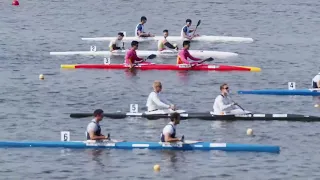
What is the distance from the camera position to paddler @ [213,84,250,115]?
3994 centimetres

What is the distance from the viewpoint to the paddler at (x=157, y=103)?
39.9 meters

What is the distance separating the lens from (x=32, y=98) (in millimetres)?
47562

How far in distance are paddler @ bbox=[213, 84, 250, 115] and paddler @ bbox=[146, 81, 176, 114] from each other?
1646 millimetres

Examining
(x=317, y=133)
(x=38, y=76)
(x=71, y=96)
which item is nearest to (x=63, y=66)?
(x=38, y=76)

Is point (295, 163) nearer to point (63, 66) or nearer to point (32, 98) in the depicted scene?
point (32, 98)

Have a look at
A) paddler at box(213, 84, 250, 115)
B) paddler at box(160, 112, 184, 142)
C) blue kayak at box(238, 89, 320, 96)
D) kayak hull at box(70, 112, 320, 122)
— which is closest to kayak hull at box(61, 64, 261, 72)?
blue kayak at box(238, 89, 320, 96)

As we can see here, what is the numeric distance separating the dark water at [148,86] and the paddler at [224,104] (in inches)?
18.5

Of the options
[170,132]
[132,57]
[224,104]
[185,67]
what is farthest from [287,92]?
[170,132]

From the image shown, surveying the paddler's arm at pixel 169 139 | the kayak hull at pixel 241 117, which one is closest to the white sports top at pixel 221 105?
the kayak hull at pixel 241 117

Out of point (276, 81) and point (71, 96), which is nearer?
point (71, 96)

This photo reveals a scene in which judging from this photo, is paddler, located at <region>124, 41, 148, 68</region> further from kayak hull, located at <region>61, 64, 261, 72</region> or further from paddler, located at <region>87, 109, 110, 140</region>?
paddler, located at <region>87, 109, 110, 140</region>

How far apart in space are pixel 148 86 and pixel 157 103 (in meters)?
9.63

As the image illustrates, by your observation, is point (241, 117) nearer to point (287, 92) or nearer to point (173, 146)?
point (173, 146)

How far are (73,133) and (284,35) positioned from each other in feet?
103
